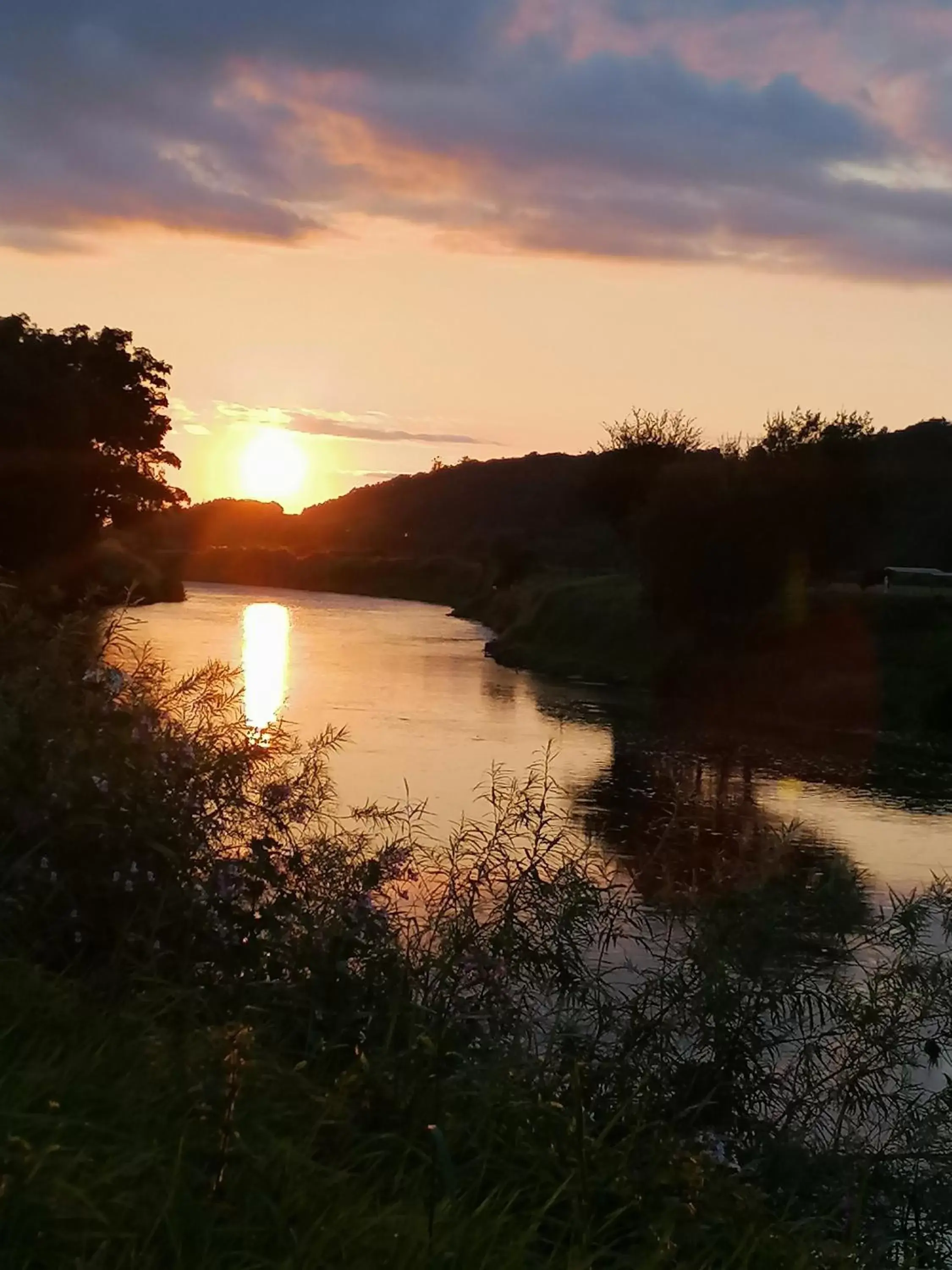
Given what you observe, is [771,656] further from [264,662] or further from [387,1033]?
[387,1033]

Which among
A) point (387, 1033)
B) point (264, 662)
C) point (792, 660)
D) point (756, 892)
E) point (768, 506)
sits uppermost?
Answer: point (768, 506)

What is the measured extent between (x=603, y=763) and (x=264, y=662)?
1696cm

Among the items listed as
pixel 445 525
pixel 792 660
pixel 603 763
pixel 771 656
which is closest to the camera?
pixel 603 763

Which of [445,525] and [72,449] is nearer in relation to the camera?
[72,449]

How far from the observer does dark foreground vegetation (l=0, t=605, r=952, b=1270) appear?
13.9 feet

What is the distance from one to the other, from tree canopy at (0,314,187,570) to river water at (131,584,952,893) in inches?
168

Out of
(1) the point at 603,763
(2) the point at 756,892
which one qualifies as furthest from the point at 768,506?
(2) the point at 756,892

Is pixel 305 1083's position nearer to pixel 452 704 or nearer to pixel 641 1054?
pixel 641 1054

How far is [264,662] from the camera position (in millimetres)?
42281

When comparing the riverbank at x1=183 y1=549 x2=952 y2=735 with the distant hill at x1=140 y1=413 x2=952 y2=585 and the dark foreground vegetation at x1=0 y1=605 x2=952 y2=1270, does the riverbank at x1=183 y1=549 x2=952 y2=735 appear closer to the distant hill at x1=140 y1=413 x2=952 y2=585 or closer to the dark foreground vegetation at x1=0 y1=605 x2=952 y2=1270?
the distant hill at x1=140 y1=413 x2=952 y2=585

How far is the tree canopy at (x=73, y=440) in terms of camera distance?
40938mm

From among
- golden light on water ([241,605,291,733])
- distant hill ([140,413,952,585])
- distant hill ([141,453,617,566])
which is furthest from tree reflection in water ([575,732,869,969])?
distant hill ([141,453,617,566])

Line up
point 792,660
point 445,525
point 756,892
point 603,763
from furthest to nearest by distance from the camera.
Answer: point 445,525 < point 792,660 < point 603,763 < point 756,892

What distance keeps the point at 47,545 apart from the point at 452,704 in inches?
523
